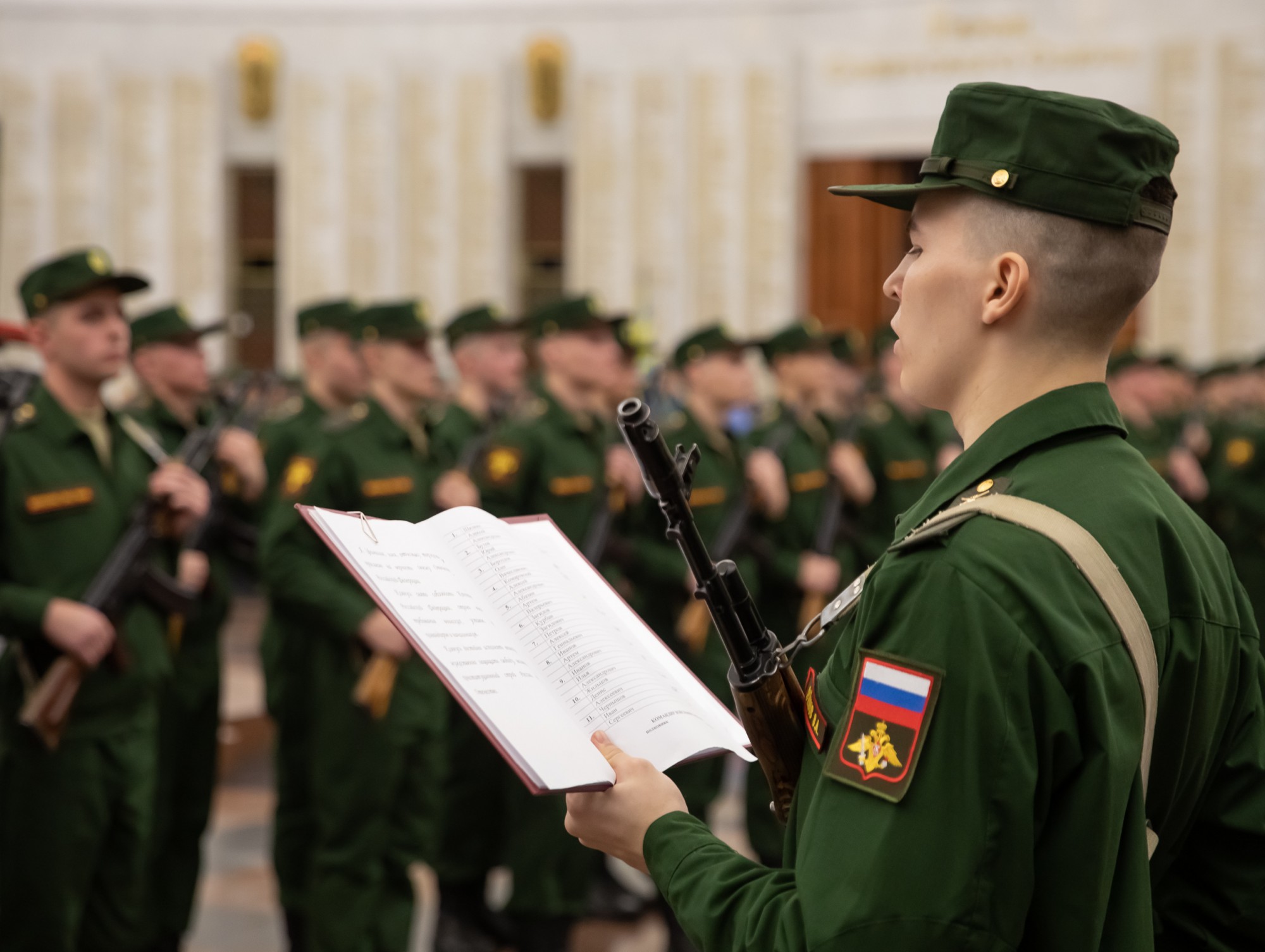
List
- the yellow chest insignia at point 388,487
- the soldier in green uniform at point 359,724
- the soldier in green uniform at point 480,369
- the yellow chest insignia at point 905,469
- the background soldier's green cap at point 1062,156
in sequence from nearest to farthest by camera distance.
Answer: the background soldier's green cap at point 1062,156, the soldier in green uniform at point 359,724, the yellow chest insignia at point 388,487, the soldier in green uniform at point 480,369, the yellow chest insignia at point 905,469

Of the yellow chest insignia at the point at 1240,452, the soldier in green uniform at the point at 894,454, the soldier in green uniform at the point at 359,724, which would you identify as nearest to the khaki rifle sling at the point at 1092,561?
the soldier in green uniform at the point at 359,724

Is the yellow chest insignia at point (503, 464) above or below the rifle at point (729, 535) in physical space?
above

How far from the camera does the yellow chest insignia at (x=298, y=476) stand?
4.16m

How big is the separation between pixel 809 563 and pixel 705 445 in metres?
0.61

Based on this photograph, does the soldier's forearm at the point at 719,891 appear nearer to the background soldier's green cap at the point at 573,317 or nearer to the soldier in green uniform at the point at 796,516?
the soldier in green uniform at the point at 796,516

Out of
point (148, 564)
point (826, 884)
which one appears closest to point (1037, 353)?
point (826, 884)

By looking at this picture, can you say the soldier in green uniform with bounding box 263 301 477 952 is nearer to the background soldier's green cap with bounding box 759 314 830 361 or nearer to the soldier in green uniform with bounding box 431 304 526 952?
the soldier in green uniform with bounding box 431 304 526 952

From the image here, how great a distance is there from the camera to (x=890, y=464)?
6480mm

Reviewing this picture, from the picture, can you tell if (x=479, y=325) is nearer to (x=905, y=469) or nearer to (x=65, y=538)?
(x=905, y=469)

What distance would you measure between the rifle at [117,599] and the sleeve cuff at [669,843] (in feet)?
7.67

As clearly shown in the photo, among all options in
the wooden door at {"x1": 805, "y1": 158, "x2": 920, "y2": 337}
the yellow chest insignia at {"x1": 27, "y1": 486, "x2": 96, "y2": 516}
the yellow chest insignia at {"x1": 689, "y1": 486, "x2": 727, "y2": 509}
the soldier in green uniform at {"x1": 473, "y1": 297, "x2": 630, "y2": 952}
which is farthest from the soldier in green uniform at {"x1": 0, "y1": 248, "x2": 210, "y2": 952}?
the wooden door at {"x1": 805, "y1": 158, "x2": 920, "y2": 337}

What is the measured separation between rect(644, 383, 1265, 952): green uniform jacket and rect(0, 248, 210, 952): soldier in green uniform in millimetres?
2465

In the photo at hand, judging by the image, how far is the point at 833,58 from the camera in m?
14.5

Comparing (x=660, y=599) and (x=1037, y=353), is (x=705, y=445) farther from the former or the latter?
(x=1037, y=353)
